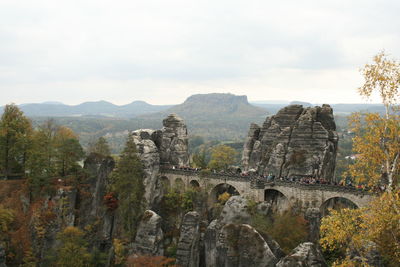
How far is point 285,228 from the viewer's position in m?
37.8

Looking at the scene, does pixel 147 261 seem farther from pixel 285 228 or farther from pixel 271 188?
pixel 271 188

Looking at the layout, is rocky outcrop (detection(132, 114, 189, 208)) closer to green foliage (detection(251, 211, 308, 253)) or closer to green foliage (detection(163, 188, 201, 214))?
green foliage (detection(163, 188, 201, 214))

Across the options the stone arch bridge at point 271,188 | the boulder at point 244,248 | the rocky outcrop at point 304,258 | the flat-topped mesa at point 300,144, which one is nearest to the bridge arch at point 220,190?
the stone arch bridge at point 271,188

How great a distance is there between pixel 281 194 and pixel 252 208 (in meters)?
7.54

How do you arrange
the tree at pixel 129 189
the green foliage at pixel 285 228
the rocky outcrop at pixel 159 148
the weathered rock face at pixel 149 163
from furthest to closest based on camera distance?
the rocky outcrop at pixel 159 148 < the weathered rock face at pixel 149 163 < the tree at pixel 129 189 < the green foliage at pixel 285 228

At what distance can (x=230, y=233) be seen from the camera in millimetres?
28734

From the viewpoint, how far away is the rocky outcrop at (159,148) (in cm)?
5316

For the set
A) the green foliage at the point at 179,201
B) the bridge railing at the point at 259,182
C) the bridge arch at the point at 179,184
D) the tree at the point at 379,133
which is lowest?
the green foliage at the point at 179,201

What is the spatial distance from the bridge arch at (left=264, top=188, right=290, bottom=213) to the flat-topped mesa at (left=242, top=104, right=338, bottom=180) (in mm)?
2826

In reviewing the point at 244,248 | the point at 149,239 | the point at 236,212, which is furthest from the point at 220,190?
the point at 244,248

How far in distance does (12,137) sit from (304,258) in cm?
4311

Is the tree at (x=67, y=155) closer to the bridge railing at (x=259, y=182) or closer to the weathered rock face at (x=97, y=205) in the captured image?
the weathered rock face at (x=97, y=205)

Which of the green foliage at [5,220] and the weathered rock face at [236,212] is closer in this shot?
the weathered rock face at [236,212]

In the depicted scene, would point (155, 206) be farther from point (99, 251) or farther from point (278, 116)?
point (278, 116)
